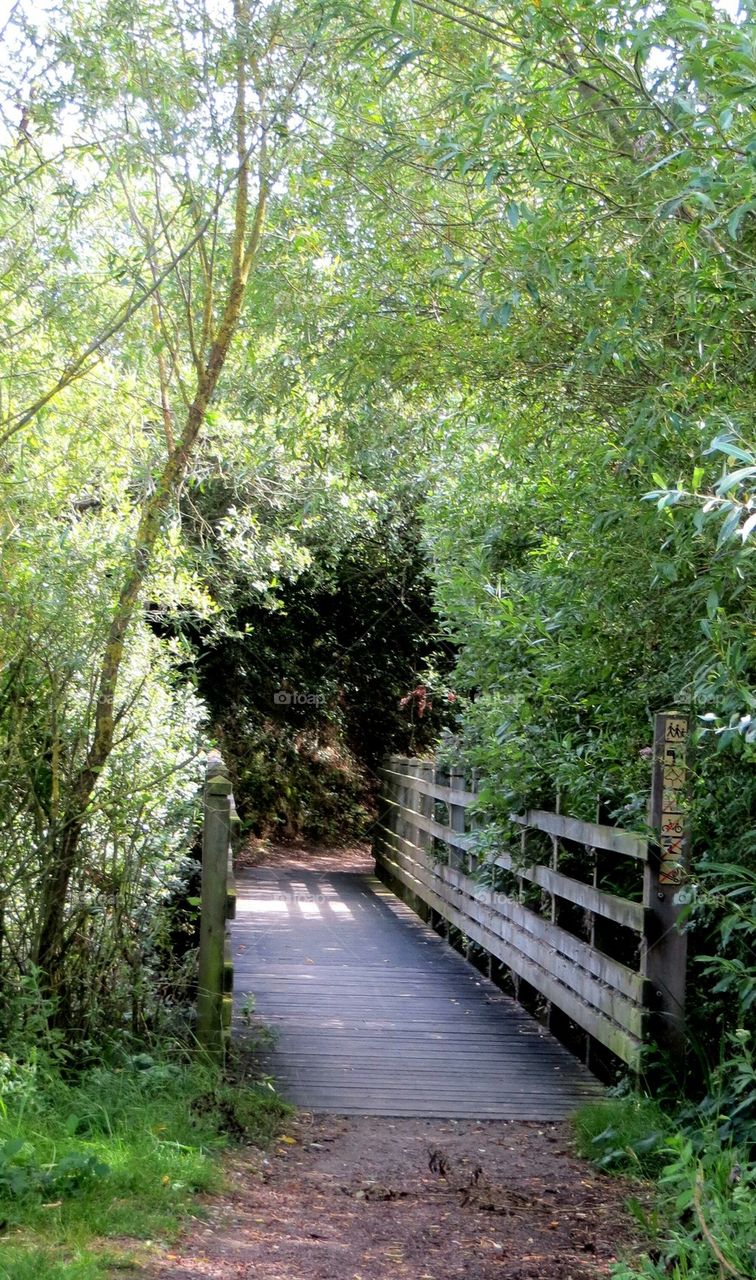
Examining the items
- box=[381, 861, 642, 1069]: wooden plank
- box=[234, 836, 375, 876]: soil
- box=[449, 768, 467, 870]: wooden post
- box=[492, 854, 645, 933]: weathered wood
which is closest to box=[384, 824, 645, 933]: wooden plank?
box=[492, 854, 645, 933]: weathered wood

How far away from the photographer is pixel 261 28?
5.49 metres

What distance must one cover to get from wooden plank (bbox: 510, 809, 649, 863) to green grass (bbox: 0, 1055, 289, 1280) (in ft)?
5.60

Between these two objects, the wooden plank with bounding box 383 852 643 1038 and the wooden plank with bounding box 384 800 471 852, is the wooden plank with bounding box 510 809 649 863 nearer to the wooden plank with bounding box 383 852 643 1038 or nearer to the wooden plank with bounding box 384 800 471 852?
the wooden plank with bounding box 383 852 643 1038

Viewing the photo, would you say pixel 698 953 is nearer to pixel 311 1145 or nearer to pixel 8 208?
pixel 311 1145

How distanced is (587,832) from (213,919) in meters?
1.70

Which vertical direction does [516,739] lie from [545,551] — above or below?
below

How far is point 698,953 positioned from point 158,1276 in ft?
7.90

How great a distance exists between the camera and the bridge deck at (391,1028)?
5.56 meters

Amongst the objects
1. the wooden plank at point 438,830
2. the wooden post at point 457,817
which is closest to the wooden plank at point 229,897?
the wooden plank at point 438,830

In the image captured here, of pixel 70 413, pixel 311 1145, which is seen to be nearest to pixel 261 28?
pixel 70 413

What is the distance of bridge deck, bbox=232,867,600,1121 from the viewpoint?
556 centimetres

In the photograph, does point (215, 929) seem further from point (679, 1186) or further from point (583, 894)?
point (679, 1186)

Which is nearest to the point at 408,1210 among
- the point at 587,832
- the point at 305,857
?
the point at 587,832

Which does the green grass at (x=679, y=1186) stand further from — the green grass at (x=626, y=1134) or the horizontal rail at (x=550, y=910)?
the horizontal rail at (x=550, y=910)
